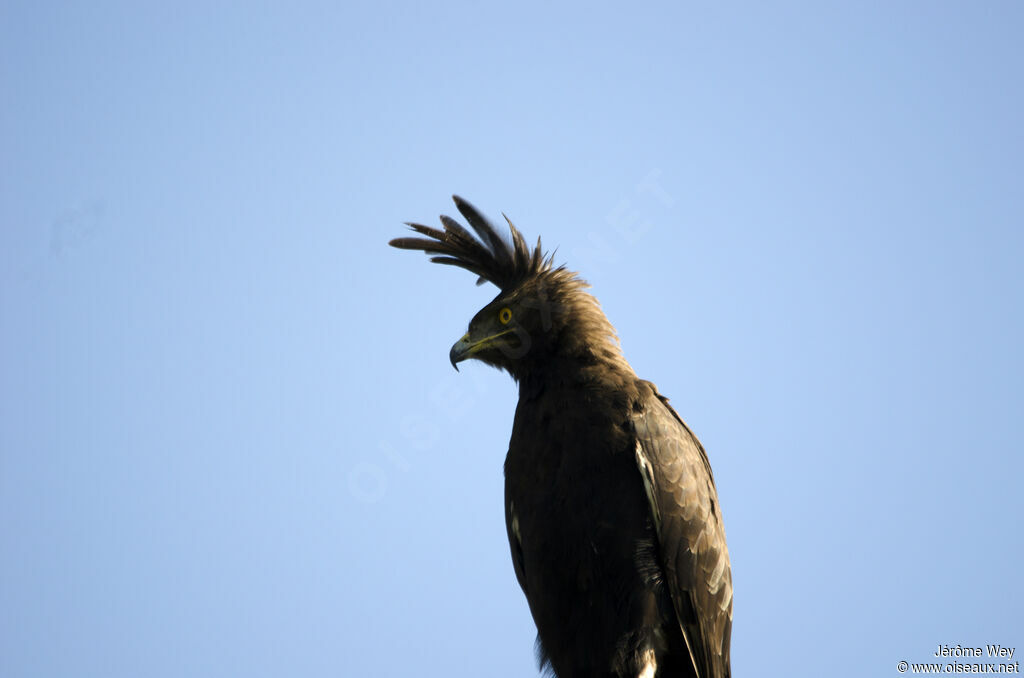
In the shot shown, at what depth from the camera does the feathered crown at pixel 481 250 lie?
8.71 m

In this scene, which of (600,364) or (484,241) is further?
(484,241)

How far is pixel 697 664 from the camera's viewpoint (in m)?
6.95

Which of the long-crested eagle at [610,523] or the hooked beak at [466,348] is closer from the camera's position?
the long-crested eagle at [610,523]

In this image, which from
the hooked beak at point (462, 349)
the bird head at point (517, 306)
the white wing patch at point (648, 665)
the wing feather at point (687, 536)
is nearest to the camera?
the white wing patch at point (648, 665)

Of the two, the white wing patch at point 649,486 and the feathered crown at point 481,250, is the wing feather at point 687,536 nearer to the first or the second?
the white wing patch at point 649,486

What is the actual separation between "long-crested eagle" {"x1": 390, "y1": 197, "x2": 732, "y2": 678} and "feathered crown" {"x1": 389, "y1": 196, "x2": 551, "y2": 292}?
A: 1.12 meters

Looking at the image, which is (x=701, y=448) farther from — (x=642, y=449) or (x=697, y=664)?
(x=697, y=664)

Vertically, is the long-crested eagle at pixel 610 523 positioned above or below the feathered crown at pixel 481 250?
below

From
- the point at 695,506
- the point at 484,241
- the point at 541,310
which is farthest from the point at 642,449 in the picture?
the point at 484,241

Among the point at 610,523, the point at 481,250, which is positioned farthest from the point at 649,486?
the point at 481,250

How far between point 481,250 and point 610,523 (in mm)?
3508

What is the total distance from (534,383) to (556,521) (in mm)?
1415

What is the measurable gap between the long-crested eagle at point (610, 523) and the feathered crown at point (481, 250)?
1.12m

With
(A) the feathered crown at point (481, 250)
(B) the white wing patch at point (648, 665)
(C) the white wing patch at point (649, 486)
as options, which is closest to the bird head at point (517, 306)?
(A) the feathered crown at point (481, 250)
